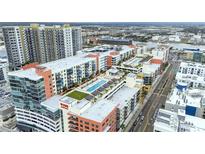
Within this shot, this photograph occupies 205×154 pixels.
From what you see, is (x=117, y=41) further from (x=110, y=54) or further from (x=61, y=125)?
(x=61, y=125)

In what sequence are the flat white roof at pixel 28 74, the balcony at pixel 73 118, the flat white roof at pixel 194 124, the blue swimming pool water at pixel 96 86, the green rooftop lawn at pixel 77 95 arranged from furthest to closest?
the blue swimming pool water at pixel 96 86
the flat white roof at pixel 28 74
the green rooftop lawn at pixel 77 95
the balcony at pixel 73 118
the flat white roof at pixel 194 124

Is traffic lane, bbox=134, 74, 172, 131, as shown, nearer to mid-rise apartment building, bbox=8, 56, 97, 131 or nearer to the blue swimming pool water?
the blue swimming pool water

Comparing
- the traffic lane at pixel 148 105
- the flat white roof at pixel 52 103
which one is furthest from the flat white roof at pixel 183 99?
the flat white roof at pixel 52 103

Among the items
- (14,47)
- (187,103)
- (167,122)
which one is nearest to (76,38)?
(14,47)

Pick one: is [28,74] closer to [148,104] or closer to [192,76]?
[148,104]

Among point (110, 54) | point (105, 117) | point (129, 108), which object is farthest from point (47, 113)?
point (110, 54)

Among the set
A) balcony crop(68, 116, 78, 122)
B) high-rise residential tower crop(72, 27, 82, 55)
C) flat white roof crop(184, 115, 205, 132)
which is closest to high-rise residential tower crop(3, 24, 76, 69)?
high-rise residential tower crop(72, 27, 82, 55)

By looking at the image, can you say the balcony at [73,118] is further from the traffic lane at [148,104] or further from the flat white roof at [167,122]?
the flat white roof at [167,122]
